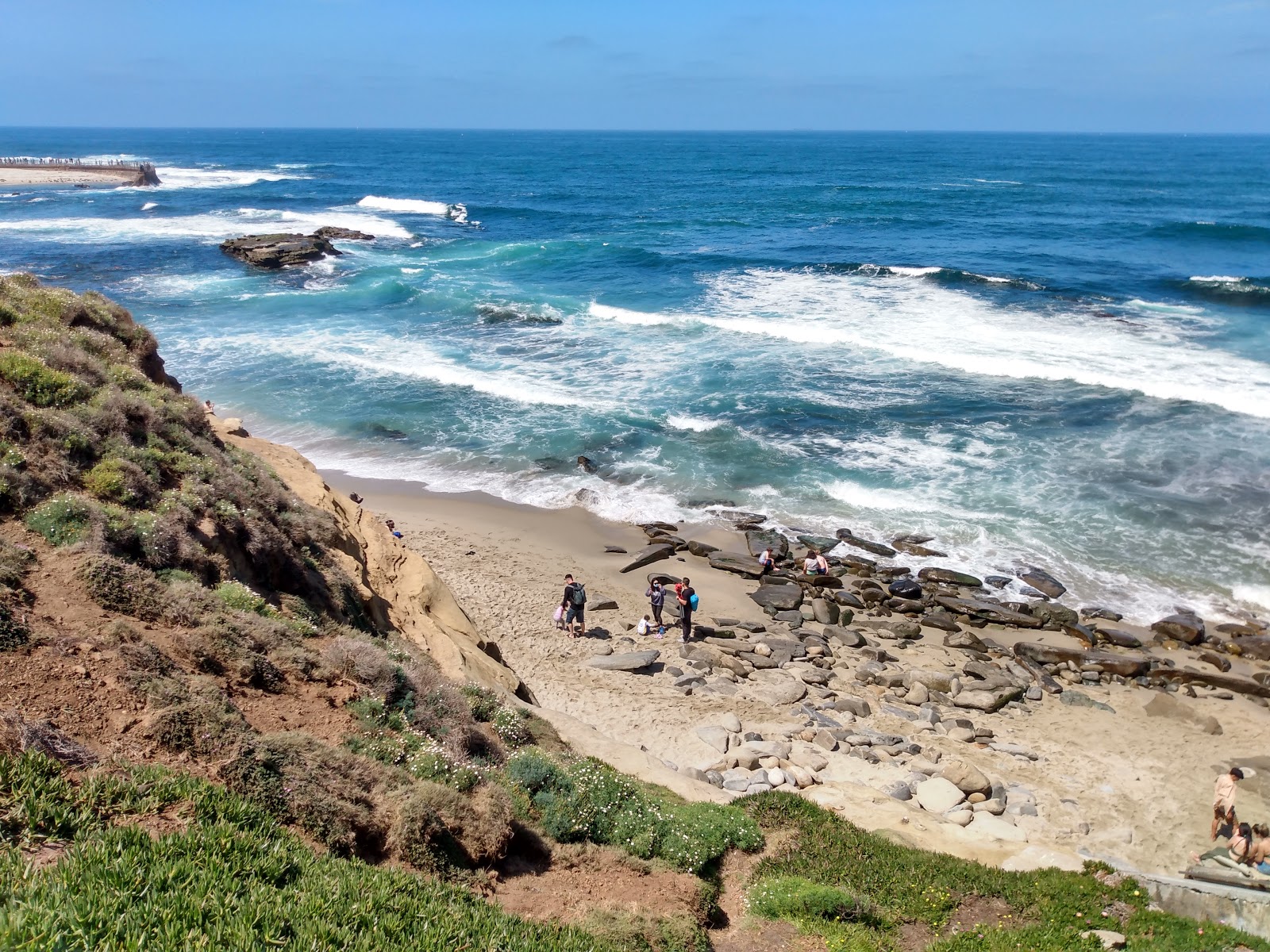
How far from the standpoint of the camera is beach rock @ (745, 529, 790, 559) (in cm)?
2077

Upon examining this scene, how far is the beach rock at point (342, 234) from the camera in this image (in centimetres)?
6200

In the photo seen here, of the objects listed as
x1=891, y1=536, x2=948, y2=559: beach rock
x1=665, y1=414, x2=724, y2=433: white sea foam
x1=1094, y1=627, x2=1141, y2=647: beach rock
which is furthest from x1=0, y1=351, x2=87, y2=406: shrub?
x1=665, y1=414, x2=724, y2=433: white sea foam

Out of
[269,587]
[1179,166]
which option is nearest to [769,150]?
[1179,166]

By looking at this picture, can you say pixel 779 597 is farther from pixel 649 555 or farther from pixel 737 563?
pixel 649 555

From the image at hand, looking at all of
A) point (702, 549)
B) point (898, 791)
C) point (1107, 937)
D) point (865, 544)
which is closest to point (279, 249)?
point (702, 549)

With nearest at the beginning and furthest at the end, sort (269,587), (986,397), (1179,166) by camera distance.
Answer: (269,587) → (986,397) → (1179,166)

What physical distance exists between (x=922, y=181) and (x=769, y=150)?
258ft

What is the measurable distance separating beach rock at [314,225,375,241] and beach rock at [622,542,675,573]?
49724mm

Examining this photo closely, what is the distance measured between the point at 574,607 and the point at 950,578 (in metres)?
8.99

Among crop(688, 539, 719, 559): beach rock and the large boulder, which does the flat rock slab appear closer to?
crop(688, 539, 719, 559): beach rock

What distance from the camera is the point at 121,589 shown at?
8195 mm

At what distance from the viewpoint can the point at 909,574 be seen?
1998 centimetres

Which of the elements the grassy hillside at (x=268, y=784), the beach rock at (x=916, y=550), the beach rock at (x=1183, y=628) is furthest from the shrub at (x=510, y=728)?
the beach rock at (x=1183, y=628)

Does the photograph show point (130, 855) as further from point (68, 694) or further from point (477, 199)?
point (477, 199)
